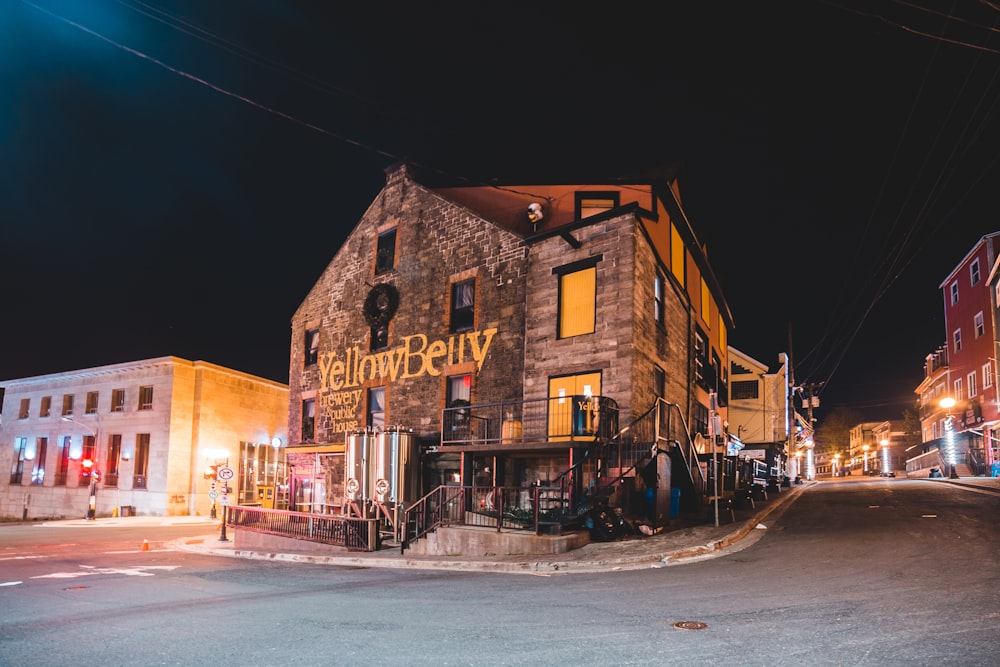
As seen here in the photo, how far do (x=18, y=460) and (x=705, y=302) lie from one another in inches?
1915

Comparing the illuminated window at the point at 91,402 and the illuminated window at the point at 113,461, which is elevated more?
the illuminated window at the point at 91,402

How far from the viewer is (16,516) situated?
46.8m

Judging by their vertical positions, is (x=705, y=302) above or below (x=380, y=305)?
above

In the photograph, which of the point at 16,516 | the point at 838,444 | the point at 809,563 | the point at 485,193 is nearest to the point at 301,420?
the point at 485,193

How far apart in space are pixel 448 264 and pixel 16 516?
139 ft

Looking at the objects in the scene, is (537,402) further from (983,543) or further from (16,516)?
(16,516)

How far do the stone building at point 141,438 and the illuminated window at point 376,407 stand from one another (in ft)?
36.0

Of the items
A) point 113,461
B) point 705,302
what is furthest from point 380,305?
point 113,461

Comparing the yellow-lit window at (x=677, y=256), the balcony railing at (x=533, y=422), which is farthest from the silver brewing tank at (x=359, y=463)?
the yellow-lit window at (x=677, y=256)

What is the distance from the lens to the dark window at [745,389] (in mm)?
42906

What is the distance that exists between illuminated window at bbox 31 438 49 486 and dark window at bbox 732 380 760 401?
47.0 metres

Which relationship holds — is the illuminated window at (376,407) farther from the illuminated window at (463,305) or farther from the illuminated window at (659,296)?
the illuminated window at (659,296)

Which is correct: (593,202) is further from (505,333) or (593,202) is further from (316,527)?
(316,527)

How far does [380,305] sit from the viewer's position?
87.0ft
